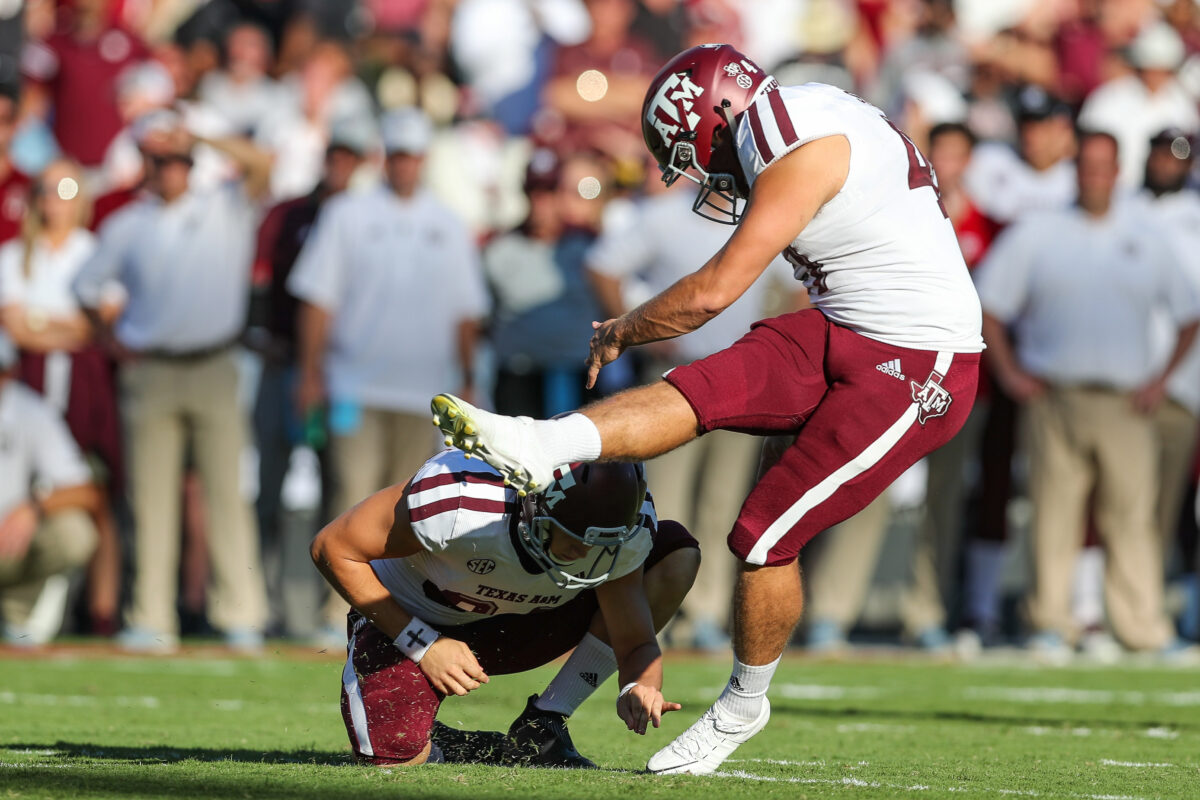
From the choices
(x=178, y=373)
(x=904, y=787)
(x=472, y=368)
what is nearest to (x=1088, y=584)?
(x=472, y=368)

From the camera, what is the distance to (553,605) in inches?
200

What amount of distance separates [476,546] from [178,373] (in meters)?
5.25

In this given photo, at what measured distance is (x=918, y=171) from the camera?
498 cm

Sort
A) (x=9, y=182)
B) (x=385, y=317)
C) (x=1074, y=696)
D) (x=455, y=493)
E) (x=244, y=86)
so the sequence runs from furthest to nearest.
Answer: (x=244, y=86) → (x=9, y=182) → (x=385, y=317) → (x=1074, y=696) → (x=455, y=493)

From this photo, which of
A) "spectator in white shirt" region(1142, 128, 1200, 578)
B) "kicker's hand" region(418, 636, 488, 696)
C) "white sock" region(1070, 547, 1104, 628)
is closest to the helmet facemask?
"kicker's hand" region(418, 636, 488, 696)

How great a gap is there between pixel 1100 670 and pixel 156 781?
20.1 ft

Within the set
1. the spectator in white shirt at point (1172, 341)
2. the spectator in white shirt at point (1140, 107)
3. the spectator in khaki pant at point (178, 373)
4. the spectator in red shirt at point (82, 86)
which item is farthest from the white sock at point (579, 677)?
the spectator in red shirt at point (82, 86)

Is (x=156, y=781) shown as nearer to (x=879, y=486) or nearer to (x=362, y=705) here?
(x=362, y=705)

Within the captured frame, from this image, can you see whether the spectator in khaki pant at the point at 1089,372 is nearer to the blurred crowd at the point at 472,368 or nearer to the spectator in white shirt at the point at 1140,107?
the blurred crowd at the point at 472,368

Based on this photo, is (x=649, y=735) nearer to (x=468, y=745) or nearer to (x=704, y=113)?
(x=468, y=745)

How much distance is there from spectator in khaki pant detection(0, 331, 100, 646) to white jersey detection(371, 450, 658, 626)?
14.8 ft

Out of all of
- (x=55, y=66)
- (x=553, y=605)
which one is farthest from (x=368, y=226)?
(x=553, y=605)

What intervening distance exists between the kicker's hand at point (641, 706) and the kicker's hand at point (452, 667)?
389 mm

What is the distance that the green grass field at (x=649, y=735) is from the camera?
175 inches
